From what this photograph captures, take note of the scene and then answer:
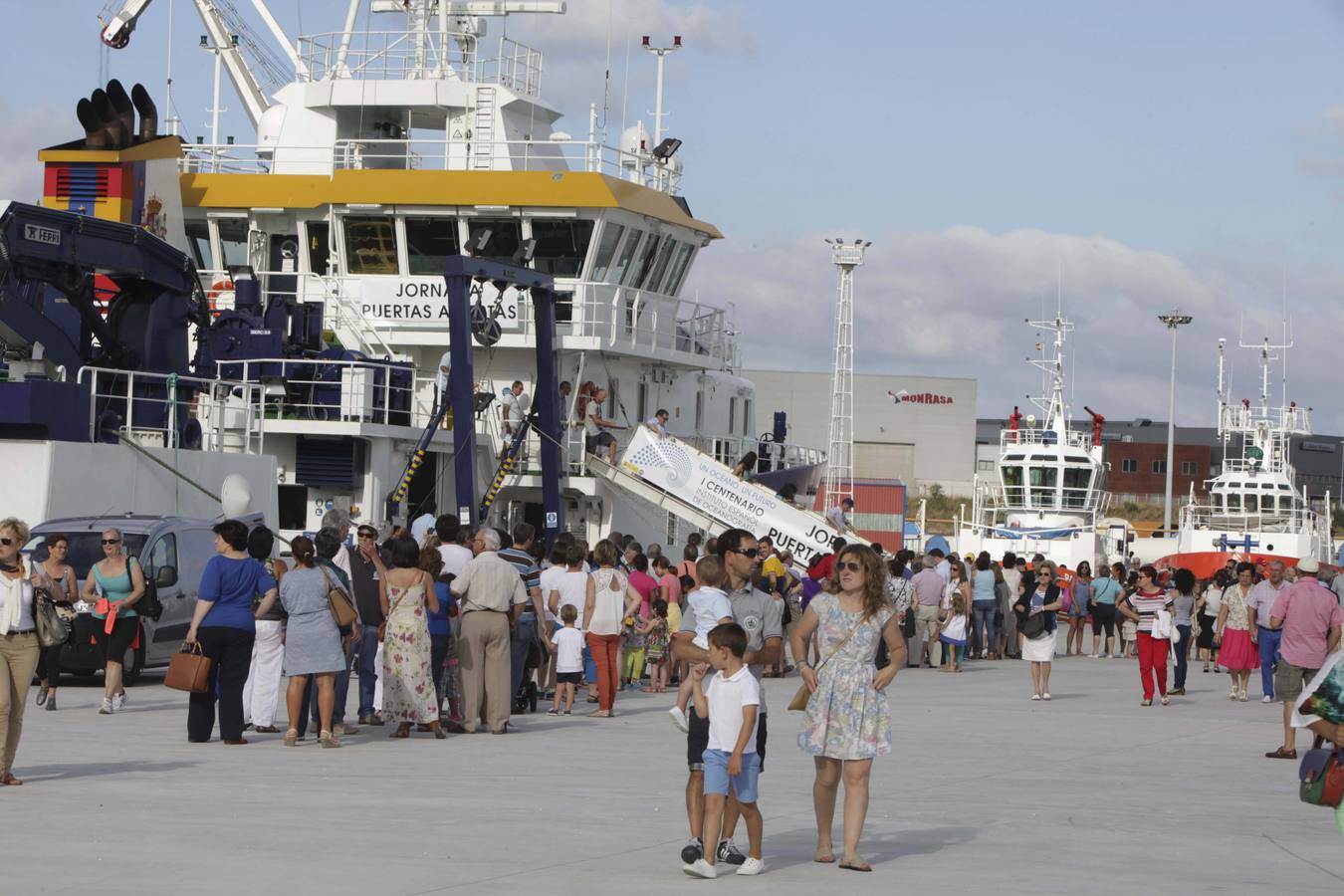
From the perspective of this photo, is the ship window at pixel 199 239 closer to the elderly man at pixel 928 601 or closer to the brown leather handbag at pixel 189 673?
the elderly man at pixel 928 601

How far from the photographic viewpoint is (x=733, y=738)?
29.2 feet

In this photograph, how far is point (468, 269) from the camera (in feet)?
86.1

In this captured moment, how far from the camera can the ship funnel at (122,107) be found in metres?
26.8

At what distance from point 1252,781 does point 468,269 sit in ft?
50.7

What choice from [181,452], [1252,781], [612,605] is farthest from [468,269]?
[1252,781]

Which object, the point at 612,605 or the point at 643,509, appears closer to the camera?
the point at 612,605

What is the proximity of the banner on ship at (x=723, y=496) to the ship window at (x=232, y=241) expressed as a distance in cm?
786

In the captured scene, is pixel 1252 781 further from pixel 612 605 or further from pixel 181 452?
pixel 181 452

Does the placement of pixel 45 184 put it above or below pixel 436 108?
below

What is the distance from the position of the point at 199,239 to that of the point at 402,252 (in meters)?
4.21

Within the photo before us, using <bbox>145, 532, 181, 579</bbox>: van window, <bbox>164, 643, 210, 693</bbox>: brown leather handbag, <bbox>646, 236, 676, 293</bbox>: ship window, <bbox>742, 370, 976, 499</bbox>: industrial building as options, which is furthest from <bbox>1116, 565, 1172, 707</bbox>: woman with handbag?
<bbox>742, 370, 976, 499</bbox>: industrial building

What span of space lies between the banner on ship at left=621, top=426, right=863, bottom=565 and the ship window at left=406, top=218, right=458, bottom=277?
445 centimetres

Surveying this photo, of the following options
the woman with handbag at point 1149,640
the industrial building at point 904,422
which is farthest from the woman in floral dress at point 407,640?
the industrial building at point 904,422

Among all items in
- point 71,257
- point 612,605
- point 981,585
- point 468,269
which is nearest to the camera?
point 612,605
